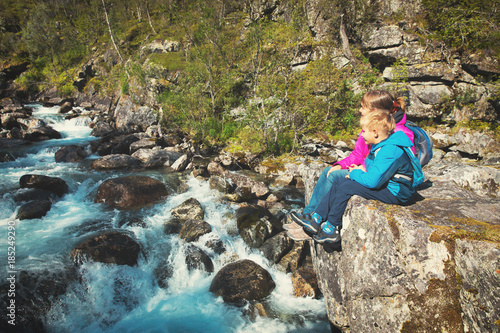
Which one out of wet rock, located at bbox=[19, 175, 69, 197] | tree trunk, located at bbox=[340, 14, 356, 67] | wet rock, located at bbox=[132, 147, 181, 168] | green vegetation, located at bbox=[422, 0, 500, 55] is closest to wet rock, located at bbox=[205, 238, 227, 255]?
wet rock, located at bbox=[19, 175, 69, 197]

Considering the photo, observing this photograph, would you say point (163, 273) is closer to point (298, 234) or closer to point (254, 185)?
point (298, 234)

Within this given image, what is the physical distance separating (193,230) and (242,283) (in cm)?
261

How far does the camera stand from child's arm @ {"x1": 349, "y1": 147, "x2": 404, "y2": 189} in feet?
9.89

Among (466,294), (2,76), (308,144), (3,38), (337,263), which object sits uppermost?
(3,38)

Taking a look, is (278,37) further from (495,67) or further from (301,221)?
(301,221)

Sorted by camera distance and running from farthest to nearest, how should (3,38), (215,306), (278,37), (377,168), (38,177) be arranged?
(3,38) → (278,37) → (38,177) → (215,306) → (377,168)

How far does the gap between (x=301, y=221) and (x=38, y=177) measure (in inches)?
476

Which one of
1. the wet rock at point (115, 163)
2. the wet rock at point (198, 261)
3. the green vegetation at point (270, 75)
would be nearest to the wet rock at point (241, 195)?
the wet rock at point (198, 261)

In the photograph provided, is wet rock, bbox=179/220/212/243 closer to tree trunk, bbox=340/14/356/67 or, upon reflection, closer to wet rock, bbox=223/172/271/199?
wet rock, bbox=223/172/271/199

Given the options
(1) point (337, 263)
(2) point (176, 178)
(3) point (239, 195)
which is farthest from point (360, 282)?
(2) point (176, 178)

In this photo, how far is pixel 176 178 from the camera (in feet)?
40.7

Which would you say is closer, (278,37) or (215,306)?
(215,306)

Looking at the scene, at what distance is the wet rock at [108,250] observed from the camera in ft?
19.6

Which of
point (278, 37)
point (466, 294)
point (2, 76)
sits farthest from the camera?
point (2, 76)
